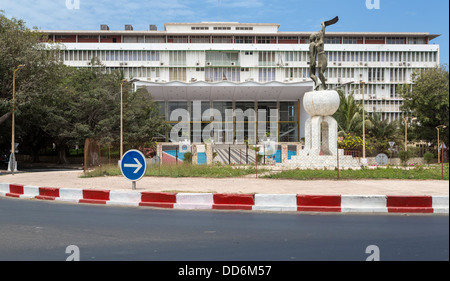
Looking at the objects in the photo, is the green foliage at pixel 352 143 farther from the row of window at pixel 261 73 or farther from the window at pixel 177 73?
the window at pixel 177 73

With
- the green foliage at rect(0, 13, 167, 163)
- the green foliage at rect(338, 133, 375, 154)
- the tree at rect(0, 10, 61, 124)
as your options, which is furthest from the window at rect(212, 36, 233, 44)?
the tree at rect(0, 10, 61, 124)

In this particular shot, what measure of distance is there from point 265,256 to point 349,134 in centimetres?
4066

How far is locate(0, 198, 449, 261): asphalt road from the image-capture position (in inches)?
218

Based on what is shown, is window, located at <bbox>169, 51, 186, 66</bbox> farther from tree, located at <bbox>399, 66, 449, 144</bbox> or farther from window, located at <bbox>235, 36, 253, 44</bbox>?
tree, located at <bbox>399, 66, 449, 144</bbox>

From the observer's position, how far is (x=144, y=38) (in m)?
79.4

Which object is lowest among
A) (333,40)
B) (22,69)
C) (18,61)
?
(22,69)

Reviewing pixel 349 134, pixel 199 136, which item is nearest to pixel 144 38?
pixel 199 136

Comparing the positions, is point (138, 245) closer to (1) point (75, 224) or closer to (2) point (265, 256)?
(2) point (265, 256)

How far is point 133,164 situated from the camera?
11.7 meters

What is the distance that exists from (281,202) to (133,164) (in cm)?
412

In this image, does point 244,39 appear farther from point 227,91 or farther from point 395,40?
point 227,91

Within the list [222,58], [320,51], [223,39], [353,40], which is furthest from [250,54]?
[320,51]

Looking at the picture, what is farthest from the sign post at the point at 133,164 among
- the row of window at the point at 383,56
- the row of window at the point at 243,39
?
the row of window at the point at 243,39

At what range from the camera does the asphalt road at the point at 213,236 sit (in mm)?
5531
